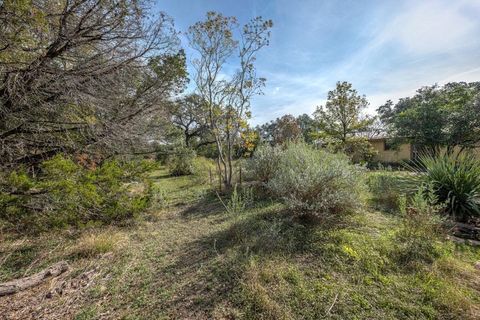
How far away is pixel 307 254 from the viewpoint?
270 centimetres

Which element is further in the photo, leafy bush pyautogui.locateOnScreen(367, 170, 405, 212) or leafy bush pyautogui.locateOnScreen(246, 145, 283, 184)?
leafy bush pyautogui.locateOnScreen(246, 145, 283, 184)

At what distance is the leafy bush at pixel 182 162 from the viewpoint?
39.9 ft

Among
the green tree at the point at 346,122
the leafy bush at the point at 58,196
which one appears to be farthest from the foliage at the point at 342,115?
the leafy bush at the point at 58,196

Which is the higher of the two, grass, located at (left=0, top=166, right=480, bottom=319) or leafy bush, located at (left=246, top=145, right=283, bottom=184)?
leafy bush, located at (left=246, top=145, right=283, bottom=184)

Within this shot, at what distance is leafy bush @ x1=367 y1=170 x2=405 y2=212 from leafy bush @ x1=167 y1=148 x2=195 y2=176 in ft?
29.9


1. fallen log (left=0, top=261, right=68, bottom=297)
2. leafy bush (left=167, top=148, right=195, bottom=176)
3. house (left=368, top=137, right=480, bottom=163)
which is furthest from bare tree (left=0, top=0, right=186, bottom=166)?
house (left=368, top=137, right=480, bottom=163)

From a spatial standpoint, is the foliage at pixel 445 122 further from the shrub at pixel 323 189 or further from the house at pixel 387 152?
the shrub at pixel 323 189

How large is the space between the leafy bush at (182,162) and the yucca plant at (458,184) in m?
10.3

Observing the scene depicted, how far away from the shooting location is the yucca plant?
3.85 meters

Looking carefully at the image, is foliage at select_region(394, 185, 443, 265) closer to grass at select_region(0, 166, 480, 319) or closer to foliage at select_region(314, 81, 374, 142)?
grass at select_region(0, 166, 480, 319)

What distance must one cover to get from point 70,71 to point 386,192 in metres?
7.08

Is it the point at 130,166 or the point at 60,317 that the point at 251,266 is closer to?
the point at 60,317

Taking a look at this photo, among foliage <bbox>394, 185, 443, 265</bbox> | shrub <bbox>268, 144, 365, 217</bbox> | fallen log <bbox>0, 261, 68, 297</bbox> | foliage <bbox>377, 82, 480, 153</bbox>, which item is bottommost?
fallen log <bbox>0, 261, 68, 297</bbox>

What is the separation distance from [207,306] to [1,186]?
3543 millimetres
